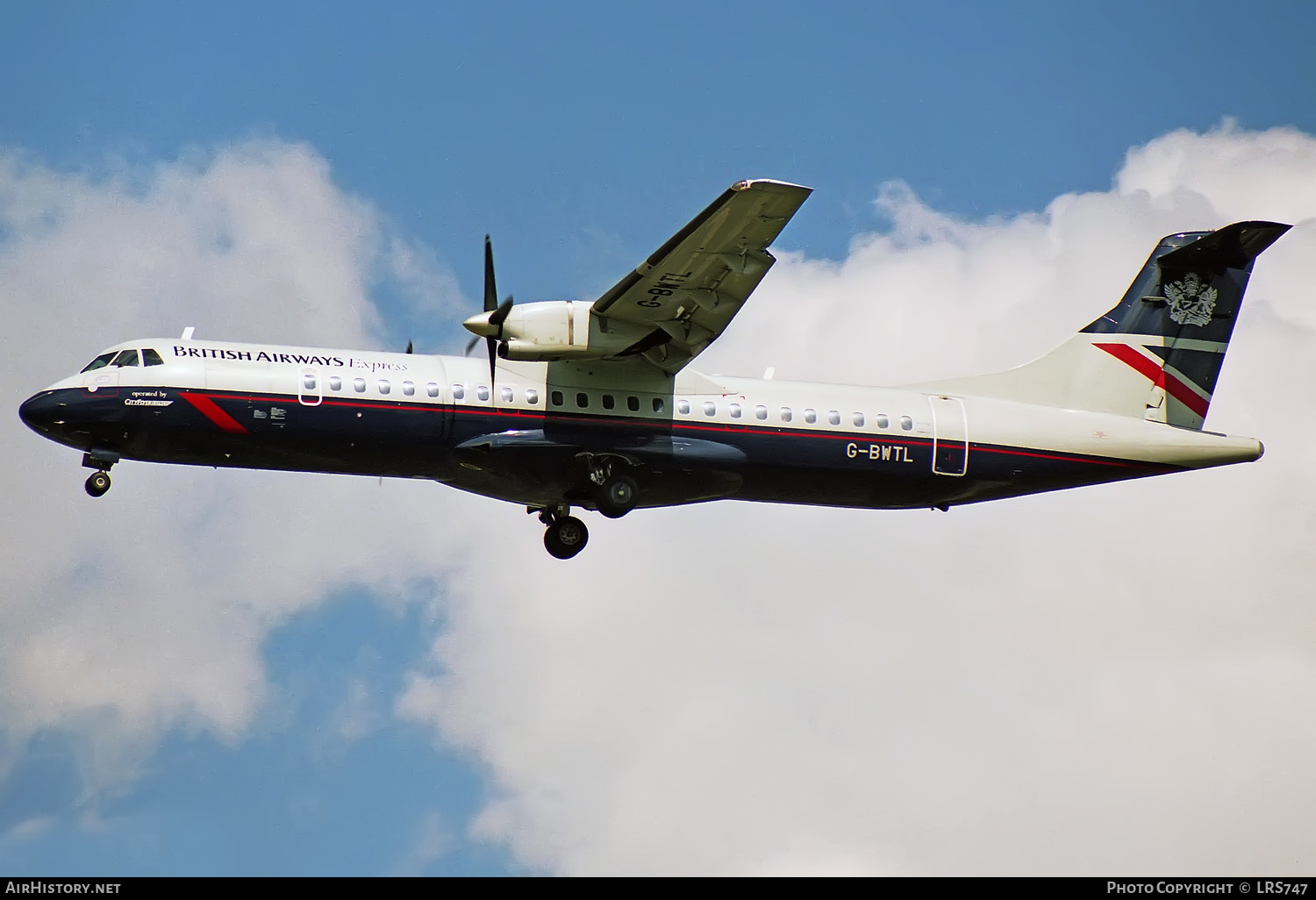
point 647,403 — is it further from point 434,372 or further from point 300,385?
point 300,385

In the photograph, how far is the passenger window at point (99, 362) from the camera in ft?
74.9

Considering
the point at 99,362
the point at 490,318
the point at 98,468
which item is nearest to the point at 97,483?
the point at 98,468

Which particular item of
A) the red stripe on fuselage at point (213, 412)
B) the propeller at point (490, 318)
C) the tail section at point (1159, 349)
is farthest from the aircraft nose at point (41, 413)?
the tail section at point (1159, 349)

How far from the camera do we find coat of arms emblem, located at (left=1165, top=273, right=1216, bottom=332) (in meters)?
27.0

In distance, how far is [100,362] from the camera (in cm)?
2294

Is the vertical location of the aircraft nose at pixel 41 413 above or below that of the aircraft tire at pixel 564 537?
above

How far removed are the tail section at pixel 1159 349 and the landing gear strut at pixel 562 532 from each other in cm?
621

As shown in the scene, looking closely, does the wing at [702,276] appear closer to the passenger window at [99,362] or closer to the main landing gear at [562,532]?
the main landing gear at [562,532]

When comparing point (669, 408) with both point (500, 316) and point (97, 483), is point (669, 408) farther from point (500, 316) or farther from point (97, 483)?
point (97, 483)

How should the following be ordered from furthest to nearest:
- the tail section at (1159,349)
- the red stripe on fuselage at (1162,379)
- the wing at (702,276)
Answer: the red stripe on fuselage at (1162,379), the tail section at (1159,349), the wing at (702,276)

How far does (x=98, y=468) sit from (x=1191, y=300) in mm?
17330

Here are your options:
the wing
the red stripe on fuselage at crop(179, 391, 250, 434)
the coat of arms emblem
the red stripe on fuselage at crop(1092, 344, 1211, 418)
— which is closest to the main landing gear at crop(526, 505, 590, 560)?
the wing

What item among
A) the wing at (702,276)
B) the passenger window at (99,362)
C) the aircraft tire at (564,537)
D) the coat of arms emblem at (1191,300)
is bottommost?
the aircraft tire at (564,537)
